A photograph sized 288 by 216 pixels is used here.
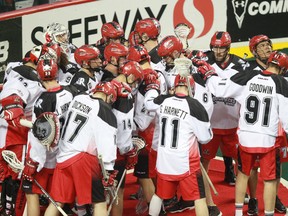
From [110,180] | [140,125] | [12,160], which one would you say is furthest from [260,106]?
[12,160]

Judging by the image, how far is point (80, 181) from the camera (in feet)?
26.6

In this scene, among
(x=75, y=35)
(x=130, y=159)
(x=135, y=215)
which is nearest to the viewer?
(x=130, y=159)

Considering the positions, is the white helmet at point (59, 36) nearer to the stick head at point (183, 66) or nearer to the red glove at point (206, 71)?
the red glove at point (206, 71)

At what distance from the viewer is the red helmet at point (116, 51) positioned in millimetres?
8969

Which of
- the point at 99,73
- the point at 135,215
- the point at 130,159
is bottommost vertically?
the point at 135,215

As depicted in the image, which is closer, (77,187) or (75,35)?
(77,187)

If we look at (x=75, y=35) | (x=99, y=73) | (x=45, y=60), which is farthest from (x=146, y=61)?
(x=75, y=35)

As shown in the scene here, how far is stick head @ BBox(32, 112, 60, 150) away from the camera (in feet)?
26.3

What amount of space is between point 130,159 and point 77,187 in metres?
0.71

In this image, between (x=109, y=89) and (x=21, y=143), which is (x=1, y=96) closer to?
(x=21, y=143)

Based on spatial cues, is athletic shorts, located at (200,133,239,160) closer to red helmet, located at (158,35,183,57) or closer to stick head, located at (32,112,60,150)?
red helmet, located at (158,35,183,57)

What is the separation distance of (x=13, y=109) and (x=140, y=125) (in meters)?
1.15

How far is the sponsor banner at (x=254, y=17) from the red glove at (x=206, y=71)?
332 centimetres

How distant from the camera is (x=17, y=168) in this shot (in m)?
8.58
